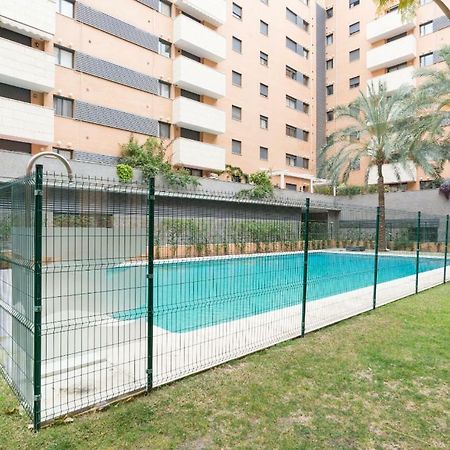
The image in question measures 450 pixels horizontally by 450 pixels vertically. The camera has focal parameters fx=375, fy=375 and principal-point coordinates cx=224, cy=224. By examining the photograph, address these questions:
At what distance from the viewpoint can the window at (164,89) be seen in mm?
22781

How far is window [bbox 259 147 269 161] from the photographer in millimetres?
29266

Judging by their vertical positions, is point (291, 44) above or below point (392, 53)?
above

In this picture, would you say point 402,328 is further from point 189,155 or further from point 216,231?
point 189,155

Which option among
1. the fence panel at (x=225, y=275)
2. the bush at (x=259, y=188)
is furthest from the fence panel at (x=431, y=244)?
the fence panel at (x=225, y=275)

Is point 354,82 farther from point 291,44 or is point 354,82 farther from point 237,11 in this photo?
point 237,11

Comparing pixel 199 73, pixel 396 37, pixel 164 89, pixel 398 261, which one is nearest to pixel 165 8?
pixel 199 73

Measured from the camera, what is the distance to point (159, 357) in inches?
182

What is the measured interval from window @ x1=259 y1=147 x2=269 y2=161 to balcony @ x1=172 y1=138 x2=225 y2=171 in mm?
5883

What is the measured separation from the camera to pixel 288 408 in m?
3.52

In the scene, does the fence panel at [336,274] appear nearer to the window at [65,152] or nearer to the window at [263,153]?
the window at [65,152]

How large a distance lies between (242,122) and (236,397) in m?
25.8

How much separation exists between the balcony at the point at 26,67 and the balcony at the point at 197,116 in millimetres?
7350

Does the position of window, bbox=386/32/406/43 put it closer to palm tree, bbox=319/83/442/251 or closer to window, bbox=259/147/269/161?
palm tree, bbox=319/83/442/251

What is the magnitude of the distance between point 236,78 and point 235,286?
77.5 feet
